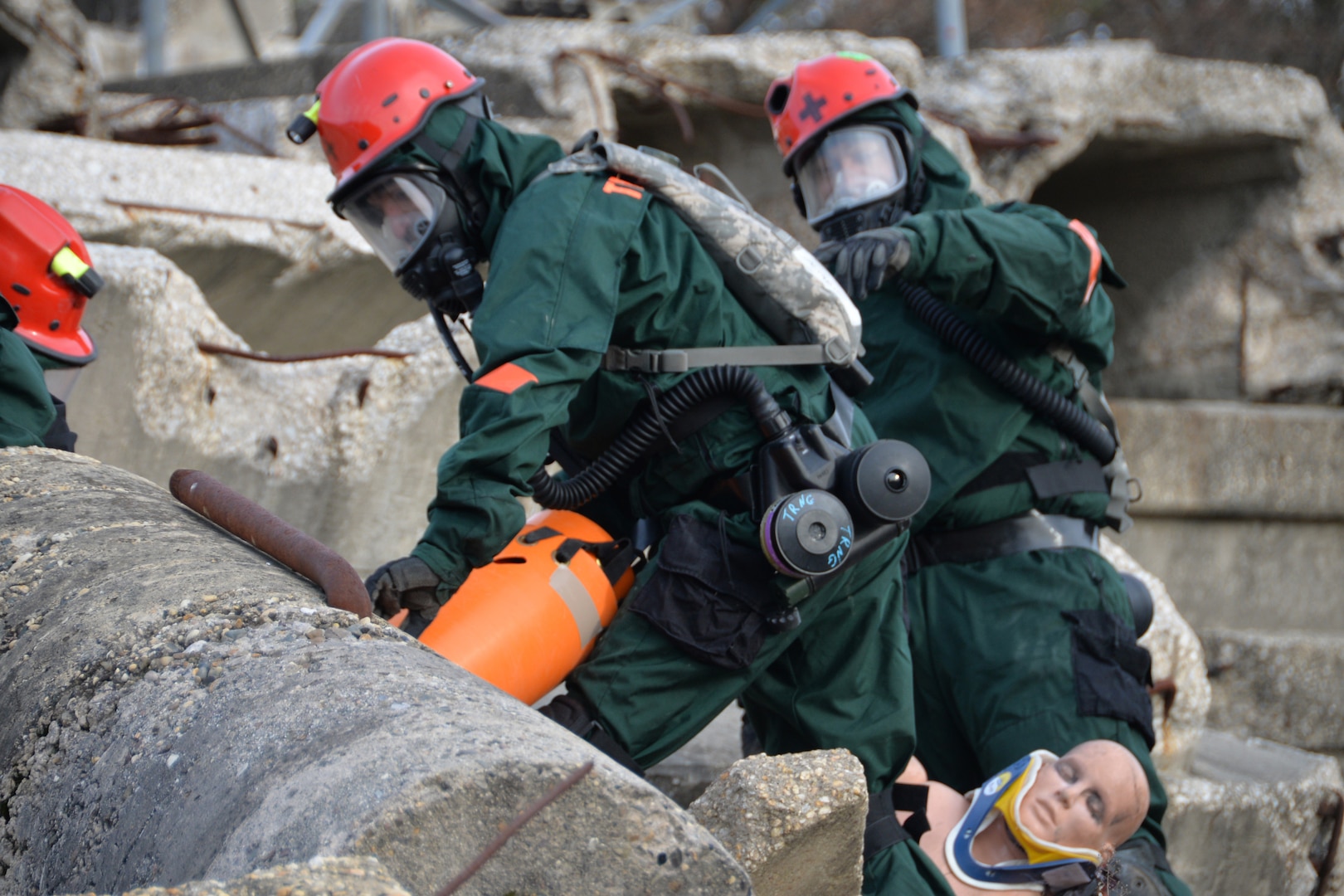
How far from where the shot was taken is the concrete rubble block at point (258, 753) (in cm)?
115

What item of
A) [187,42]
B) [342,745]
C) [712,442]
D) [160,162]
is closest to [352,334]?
[160,162]

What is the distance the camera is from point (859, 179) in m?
3.03

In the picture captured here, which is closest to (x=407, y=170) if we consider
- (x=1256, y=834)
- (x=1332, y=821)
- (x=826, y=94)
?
(x=826, y=94)

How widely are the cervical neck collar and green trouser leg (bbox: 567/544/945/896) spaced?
0.23 m

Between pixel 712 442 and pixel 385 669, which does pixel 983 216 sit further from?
pixel 385 669

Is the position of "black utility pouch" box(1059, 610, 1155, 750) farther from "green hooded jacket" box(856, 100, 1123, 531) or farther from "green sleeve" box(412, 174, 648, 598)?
"green sleeve" box(412, 174, 648, 598)

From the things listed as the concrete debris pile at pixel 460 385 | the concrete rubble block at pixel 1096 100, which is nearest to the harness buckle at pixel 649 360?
the concrete debris pile at pixel 460 385

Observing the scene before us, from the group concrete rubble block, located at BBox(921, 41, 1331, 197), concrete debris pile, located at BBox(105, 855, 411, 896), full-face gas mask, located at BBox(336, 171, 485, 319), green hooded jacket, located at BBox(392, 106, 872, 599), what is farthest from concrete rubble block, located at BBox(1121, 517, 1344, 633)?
concrete debris pile, located at BBox(105, 855, 411, 896)

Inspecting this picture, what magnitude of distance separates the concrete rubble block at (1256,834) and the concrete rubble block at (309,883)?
2987 millimetres

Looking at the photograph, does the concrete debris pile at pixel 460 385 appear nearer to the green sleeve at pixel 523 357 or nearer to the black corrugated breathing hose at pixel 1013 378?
the green sleeve at pixel 523 357

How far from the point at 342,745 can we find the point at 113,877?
278 millimetres

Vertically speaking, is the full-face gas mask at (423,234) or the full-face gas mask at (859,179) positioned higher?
the full-face gas mask at (423,234)

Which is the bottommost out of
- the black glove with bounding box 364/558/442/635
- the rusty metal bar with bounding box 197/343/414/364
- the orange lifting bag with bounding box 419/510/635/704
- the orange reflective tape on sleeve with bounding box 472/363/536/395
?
the orange lifting bag with bounding box 419/510/635/704

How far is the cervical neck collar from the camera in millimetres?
2398
